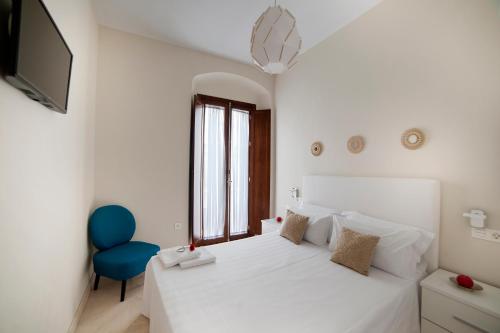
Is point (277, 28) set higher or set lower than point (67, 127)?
higher

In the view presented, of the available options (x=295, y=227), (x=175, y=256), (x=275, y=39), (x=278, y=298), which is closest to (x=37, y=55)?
(x=275, y=39)

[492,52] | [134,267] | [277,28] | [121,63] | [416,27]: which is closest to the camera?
[277,28]

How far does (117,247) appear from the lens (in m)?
2.35

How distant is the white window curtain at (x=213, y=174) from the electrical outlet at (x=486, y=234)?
2.99m

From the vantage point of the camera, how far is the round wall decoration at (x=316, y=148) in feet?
9.29

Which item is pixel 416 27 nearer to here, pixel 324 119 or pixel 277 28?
pixel 324 119

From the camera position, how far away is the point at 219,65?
3305mm

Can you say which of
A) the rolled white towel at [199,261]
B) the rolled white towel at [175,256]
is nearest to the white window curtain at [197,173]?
the rolled white towel at [175,256]

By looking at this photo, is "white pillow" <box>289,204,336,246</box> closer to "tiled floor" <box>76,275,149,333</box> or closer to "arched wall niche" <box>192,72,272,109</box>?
"tiled floor" <box>76,275,149,333</box>

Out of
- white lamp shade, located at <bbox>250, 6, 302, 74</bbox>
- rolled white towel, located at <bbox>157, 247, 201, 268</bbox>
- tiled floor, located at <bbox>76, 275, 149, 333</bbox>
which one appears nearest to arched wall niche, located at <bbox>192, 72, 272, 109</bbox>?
white lamp shade, located at <bbox>250, 6, 302, 74</bbox>

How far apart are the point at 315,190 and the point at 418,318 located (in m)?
1.55

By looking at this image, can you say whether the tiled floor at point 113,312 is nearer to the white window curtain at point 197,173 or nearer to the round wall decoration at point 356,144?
the white window curtain at point 197,173

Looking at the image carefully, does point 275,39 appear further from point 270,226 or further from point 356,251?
point 270,226

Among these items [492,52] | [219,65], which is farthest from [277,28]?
[219,65]
